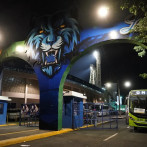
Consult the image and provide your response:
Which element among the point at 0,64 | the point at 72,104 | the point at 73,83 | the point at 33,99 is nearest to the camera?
the point at 72,104

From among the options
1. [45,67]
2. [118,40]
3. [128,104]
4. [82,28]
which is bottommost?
[128,104]

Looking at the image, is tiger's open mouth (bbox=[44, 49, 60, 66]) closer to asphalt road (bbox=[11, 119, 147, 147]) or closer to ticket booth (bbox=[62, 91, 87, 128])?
ticket booth (bbox=[62, 91, 87, 128])

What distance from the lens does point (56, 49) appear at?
13.4 metres

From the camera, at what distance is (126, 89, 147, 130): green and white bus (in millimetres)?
12417

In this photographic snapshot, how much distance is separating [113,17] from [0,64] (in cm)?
1196

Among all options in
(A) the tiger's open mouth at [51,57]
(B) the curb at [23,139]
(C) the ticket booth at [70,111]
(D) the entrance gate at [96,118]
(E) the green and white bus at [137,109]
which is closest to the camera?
(B) the curb at [23,139]

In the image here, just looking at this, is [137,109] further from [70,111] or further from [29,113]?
[29,113]

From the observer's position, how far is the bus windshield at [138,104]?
12805 millimetres

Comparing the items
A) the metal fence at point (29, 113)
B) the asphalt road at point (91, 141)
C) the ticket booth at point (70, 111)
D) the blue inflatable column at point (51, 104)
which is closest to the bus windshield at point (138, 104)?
the asphalt road at point (91, 141)

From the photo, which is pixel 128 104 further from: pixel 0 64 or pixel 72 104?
pixel 0 64

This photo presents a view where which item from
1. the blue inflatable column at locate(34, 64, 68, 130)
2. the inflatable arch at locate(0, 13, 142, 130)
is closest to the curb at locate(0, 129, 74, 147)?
the blue inflatable column at locate(34, 64, 68, 130)

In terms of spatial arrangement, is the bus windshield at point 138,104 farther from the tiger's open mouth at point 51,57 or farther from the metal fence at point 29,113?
the metal fence at point 29,113

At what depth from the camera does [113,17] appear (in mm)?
11906

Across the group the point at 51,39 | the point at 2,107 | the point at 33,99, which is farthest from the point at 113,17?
the point at 33,99
